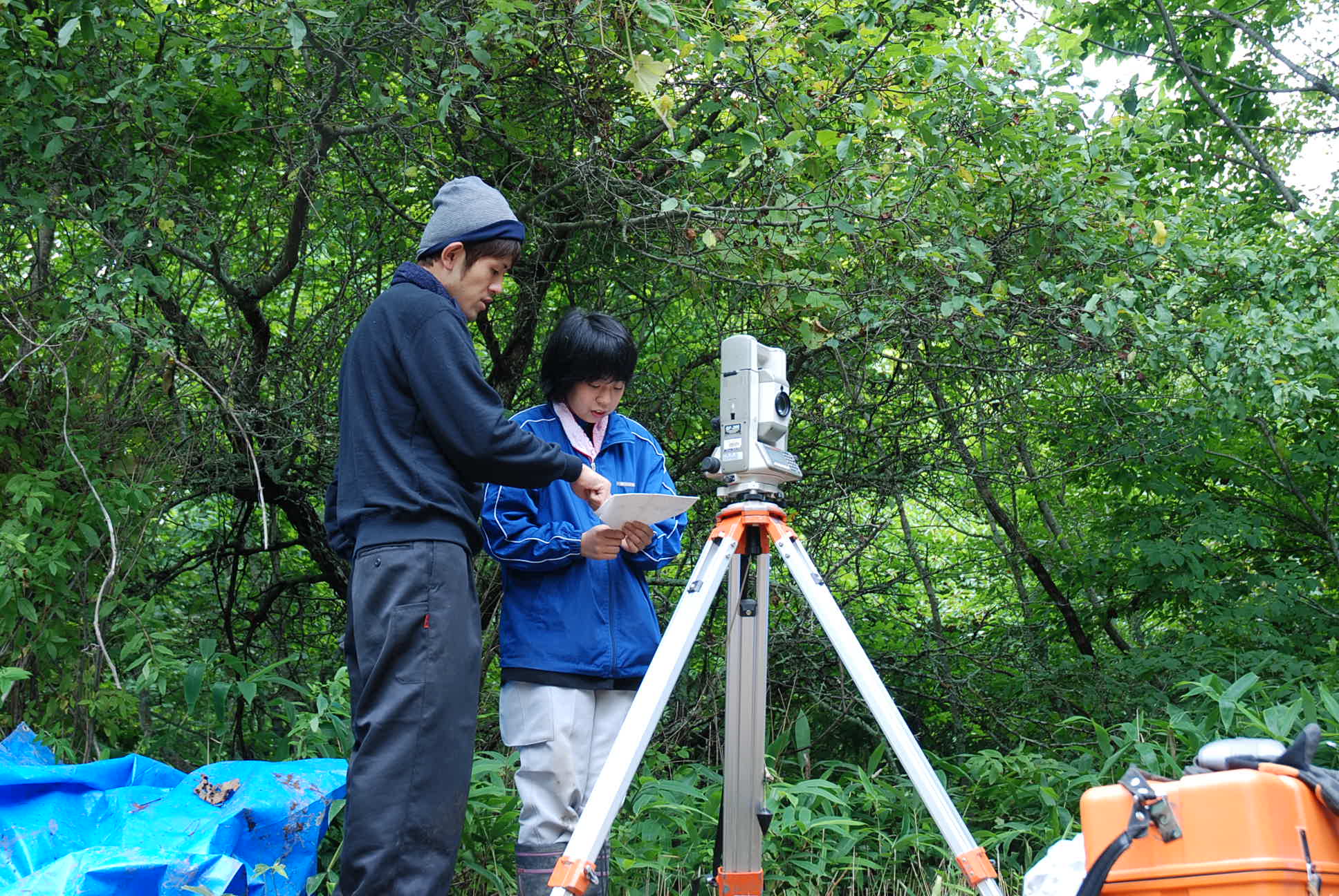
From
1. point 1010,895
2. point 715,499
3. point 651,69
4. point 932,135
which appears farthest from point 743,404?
point 715,499

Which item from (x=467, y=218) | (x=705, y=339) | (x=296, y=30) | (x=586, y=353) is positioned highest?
(x=705, y=339)

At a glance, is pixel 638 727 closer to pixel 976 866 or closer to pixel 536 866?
pixel 536 866

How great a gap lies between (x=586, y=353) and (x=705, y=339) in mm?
1958

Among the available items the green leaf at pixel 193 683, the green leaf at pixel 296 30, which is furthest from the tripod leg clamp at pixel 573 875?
the green leaf at pixel 296 30

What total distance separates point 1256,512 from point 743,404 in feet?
13.1

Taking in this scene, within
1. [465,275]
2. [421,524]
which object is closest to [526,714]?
[421,524]

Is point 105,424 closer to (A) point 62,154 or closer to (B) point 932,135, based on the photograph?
(A) point 62,154

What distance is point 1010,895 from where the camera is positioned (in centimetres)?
297

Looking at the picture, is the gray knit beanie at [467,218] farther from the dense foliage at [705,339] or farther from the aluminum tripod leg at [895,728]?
the aluminum tripod leg at [895,728]

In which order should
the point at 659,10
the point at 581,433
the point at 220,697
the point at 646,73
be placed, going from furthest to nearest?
the point at 220,697 < the point at 646,73 < the point at 581,433 < the point at 659,10

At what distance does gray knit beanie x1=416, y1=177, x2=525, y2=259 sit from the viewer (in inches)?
89.0

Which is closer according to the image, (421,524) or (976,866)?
(976,866)

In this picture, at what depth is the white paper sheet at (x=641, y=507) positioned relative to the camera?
202 cm

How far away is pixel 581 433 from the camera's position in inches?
102
